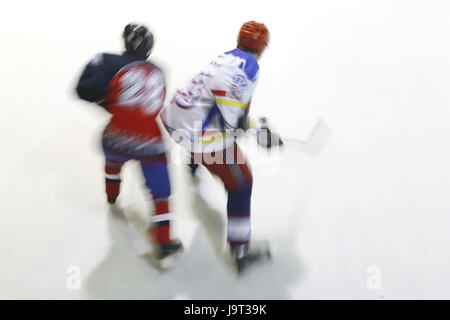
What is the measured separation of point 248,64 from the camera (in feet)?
3.66

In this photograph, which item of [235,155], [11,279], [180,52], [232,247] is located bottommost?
[11,279]

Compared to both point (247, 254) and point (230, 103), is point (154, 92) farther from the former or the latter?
point (247, 254)

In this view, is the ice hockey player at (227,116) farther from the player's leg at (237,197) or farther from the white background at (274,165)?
the white background at (274,165)

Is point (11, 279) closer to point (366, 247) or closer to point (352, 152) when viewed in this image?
point (366, 247)

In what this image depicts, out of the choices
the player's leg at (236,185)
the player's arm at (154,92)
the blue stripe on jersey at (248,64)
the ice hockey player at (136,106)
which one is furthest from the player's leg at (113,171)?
the blue stripe on jersey at (248,64)

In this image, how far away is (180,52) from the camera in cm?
245

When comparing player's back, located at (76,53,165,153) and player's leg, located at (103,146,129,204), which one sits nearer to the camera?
player's back, located at (76,53,165,153)

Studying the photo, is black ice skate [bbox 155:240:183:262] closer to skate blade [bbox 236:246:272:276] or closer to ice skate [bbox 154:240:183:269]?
ice skate [bbox 154:240:183:269]

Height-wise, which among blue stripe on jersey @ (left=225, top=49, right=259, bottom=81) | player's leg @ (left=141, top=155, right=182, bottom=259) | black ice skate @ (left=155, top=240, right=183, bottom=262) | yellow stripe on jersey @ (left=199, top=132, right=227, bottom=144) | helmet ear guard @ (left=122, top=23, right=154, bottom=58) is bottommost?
black ice skate @ (left=155, top=240, right=183, bottom=262)

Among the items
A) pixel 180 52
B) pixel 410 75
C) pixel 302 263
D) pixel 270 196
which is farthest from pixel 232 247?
pixel 410 75

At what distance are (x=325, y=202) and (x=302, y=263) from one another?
0.34 meters

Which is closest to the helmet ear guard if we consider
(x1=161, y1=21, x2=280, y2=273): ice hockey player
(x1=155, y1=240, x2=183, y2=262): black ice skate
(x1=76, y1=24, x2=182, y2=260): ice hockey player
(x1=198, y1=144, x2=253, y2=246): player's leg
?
(x1=76, y1=24, x2=182, y2=260): ice hockey player

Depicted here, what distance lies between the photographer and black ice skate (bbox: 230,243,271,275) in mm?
1324

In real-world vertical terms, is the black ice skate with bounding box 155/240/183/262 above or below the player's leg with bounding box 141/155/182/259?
below
